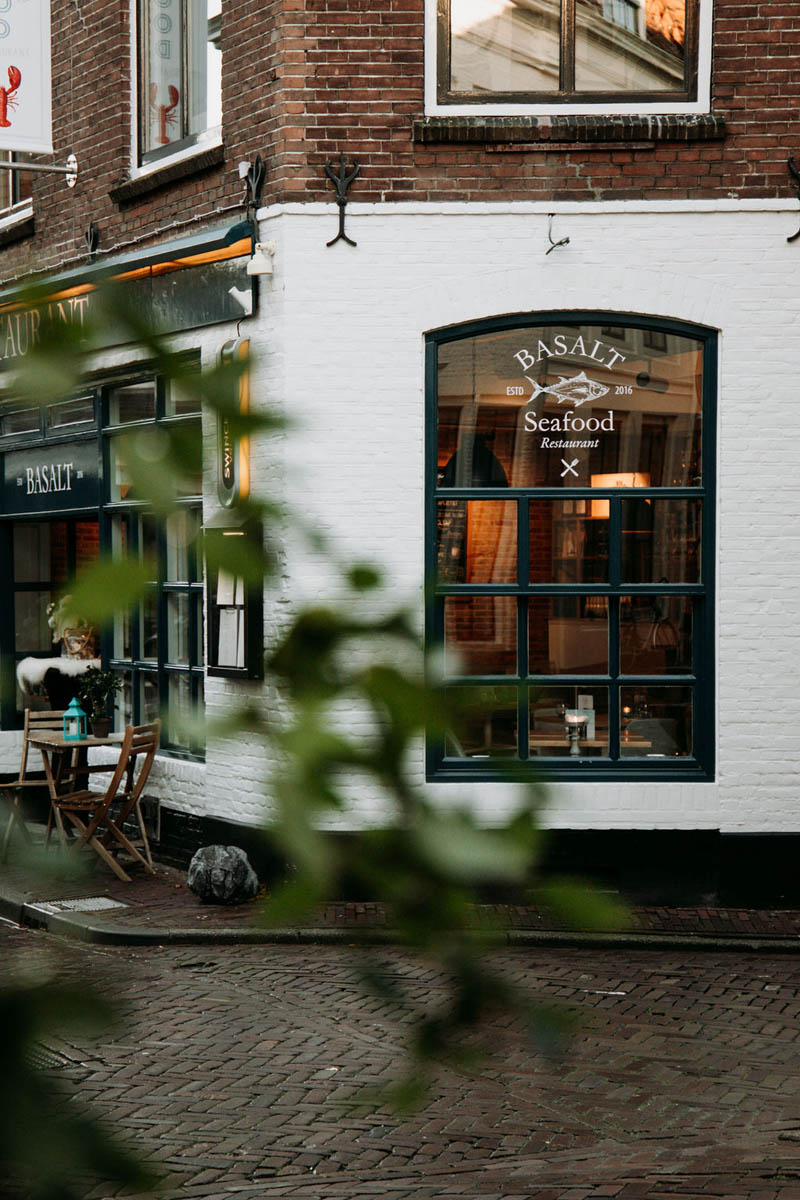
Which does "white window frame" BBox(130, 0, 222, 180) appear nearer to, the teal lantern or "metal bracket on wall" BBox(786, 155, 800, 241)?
the teal lantern

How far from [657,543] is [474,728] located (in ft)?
27.7

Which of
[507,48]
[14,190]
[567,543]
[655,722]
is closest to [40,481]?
[14,190]

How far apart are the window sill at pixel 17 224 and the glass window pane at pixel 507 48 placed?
4001 millimetres

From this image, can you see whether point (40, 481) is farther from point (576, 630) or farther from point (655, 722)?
point (655, 722)

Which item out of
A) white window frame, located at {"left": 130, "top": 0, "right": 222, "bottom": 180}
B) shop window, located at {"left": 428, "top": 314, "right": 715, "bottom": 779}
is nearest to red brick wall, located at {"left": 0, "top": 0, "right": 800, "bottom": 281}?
shop window, located at {"left": 428, "top": 314, "right": 715, "bottom": 779}

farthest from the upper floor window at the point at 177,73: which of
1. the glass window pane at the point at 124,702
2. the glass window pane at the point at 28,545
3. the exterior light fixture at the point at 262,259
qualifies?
the glass window pane at the point at 124,702

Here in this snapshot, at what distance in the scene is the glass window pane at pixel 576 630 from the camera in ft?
29.6

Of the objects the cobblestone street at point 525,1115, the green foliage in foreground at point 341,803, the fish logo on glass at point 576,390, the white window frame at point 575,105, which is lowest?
the cobblestone street at point 525,1115

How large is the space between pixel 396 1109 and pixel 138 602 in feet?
1.06

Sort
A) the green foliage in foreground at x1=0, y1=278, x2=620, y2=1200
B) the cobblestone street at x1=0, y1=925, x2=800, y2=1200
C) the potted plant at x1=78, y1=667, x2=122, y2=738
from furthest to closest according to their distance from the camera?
the potted plant at x1=78, y1=667, x2=122, y2=738 < the cobblestone street at x1=0, y1=925, x2=800, y2=1200 < the green foliage in foreground at x1=0, y1=278, x2=620, y2=1200

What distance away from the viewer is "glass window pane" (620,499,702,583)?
8.98 metres

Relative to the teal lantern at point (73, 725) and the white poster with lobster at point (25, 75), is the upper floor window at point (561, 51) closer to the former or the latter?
the white poster with lobster at point (25, 75)

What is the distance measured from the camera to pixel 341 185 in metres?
8.87

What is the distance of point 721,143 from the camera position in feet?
28.8
